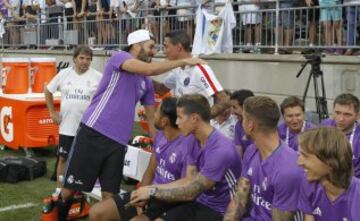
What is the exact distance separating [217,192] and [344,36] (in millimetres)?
5583

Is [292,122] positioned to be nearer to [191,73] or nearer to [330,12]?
[191,73]

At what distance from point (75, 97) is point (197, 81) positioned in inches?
77.1

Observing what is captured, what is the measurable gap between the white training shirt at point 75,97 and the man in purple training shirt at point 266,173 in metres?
3.19

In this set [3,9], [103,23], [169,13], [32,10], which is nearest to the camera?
[169,13]

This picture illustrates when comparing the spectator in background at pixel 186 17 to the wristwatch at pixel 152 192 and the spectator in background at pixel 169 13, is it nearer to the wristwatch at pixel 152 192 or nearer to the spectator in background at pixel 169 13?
the spectator in background at pixel 169 13

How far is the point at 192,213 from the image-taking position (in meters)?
3.93

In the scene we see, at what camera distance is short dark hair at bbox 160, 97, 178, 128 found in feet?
14.2

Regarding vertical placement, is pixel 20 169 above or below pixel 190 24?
below

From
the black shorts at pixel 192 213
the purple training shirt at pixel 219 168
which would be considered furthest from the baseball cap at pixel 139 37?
the black shorts at pixel 192 213

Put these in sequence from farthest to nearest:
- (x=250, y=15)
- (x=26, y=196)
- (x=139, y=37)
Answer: (x=250, y=15)
(x=26, y=196)
(x=139, y=37)

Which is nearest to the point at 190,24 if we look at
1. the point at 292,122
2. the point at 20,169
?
the point at 20,169

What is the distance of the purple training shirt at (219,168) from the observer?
381 centimetres

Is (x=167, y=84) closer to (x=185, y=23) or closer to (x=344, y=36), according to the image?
(x=344, y=36)

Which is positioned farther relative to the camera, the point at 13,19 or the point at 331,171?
the point at 13,19
